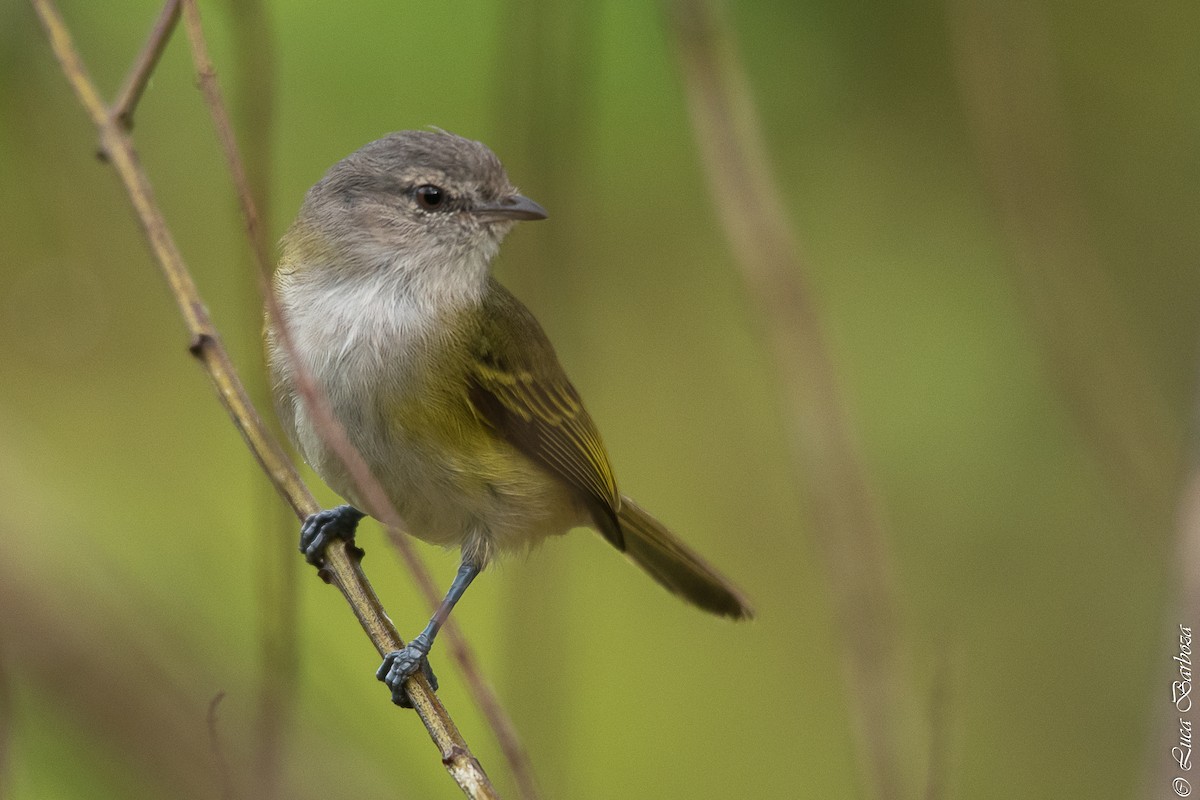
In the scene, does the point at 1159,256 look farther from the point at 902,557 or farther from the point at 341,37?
the point at 341,37

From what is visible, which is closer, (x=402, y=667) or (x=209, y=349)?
(x=209, y=349)

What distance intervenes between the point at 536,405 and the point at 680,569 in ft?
2.63

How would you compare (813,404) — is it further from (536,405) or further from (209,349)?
(536,405)

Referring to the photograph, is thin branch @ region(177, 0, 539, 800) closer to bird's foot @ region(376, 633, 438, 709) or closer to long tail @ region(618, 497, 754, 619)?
bird's foot @ region(376, 633, 438, 709)

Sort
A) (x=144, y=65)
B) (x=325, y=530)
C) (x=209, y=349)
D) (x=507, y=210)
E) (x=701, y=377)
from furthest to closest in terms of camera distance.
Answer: (x=701, y=377) < (x=507, y=210) < (x=325, y=530) < (x=209, y=349) < (x=144, y=65)

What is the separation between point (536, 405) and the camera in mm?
3721

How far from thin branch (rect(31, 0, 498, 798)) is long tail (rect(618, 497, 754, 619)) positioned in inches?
60.1

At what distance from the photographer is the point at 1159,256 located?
205 inches

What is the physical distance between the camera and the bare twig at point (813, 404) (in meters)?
1.71

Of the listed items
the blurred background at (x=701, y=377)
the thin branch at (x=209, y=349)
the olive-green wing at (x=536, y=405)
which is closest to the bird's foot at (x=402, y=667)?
the thin branch at (x=209, y=349)

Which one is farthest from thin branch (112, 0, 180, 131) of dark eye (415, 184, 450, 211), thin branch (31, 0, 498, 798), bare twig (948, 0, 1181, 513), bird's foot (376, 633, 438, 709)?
bare twig (948, 0, 1181, 513)

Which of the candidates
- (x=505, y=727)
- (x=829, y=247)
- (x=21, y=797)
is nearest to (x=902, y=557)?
(x=829, y=247)

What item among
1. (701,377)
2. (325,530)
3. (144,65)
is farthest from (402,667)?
(701,377)

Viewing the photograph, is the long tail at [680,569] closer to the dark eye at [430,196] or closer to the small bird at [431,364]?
the small bird at [431,364]
